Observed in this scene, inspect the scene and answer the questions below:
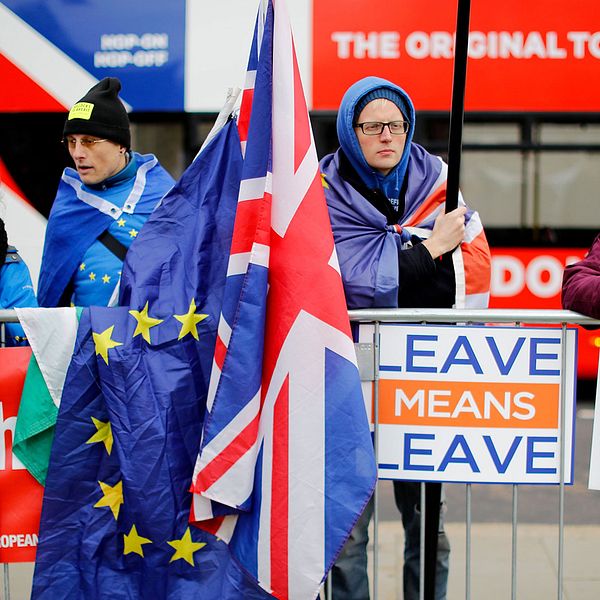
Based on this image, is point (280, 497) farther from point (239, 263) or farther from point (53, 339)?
point (53, 339)

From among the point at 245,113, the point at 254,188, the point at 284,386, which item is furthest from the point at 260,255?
the point at 245,113

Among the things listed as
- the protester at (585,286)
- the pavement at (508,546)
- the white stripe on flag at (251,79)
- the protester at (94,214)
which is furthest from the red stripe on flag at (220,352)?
the pavement at (508,546)

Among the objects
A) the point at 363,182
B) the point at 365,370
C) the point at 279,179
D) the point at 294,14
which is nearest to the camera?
the point at 279,179

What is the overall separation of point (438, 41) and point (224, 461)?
552cm

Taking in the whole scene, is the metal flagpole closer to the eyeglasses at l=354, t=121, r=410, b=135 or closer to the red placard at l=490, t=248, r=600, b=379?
the eyeglasses at l=354, t=121, r=410, b=135

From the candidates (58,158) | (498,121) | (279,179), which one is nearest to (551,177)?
(498,121)

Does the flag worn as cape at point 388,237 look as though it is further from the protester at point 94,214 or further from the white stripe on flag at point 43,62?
the white stripe on flag at point 43,62

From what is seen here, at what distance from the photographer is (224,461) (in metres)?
2.66

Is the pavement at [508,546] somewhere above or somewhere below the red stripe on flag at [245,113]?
below

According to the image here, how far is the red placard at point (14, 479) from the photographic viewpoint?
2.95m

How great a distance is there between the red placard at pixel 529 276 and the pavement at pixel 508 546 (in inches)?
66.3

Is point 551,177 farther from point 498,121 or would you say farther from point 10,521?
point 10,521

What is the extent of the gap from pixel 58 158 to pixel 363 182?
495 cm

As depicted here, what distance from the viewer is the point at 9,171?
24.9 ft
